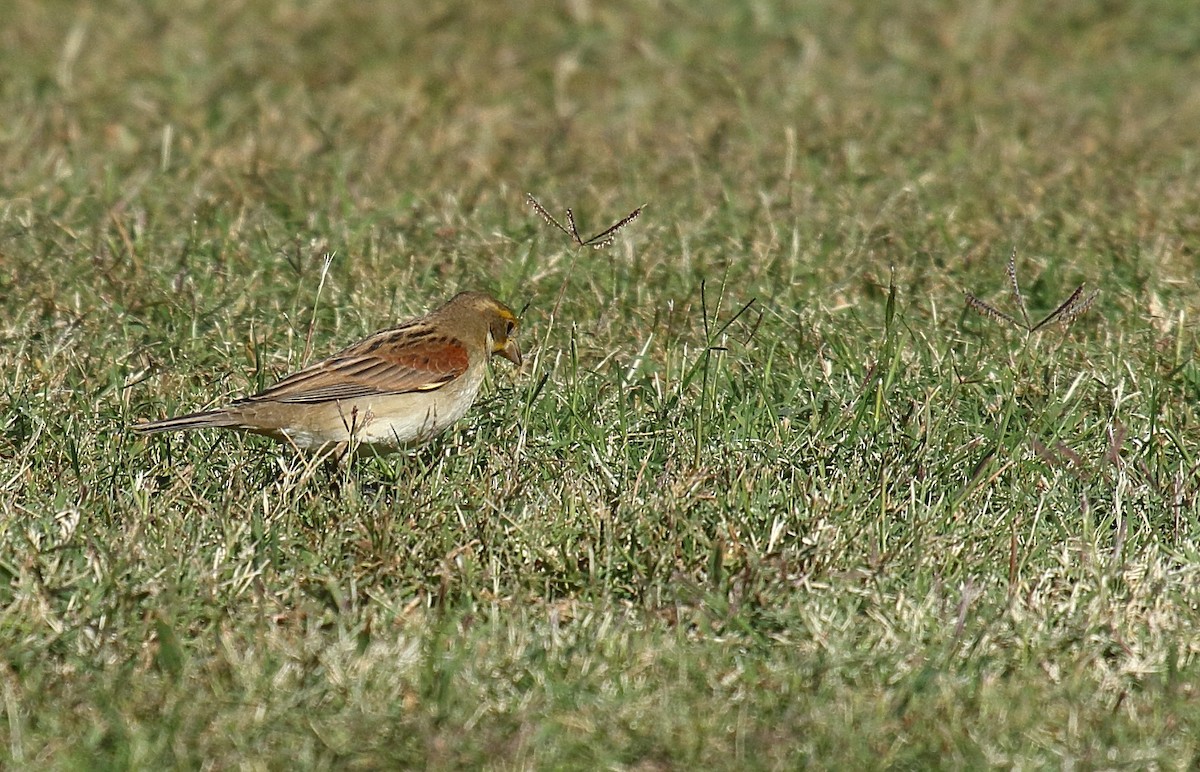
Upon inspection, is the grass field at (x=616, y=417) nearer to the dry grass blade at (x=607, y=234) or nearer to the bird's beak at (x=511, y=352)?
the bird's beak at (x=511, y=352)

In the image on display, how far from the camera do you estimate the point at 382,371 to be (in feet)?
18.8

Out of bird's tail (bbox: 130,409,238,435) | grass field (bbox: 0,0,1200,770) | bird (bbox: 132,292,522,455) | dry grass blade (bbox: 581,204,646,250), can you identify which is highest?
dry grass blade (bbox: 581,204,646,250)

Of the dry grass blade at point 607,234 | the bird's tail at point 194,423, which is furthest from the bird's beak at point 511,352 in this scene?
the bird's tail at point 194,423

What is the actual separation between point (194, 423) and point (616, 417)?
53.2 inches

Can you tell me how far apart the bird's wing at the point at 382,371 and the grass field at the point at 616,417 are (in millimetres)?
232

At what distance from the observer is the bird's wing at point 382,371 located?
18.4 ft

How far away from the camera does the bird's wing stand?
5609 mm

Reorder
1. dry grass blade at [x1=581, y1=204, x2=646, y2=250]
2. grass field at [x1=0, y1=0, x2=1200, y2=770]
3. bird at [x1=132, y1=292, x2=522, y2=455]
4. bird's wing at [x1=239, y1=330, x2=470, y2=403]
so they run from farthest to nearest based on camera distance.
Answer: dry grass blade at [x1=581, y1=204, x2=646, y2=250] → bird's wing at [x1=239, y1=330, x2=470, y2=403] → bird at [x1=132, y1=292, x2=522, y2=455] → grass field at [x1=0, y1=0, x2=1200, y2=770]

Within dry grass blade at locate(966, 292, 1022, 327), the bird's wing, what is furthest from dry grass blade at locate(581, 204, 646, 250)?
dry grass blade at locate(966, 292, 1022, 327)

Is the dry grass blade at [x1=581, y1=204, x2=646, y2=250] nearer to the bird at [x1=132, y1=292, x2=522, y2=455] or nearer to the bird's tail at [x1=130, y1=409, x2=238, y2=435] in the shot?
the bird at [x1=132, y1=292, x2=522, y2=455]

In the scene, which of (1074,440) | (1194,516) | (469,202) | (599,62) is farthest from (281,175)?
(1194,516)

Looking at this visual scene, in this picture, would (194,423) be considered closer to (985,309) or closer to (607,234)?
(607,234)

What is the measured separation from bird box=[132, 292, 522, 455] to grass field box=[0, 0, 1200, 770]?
136 mm

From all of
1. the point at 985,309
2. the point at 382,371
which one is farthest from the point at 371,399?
the point at 985,309
